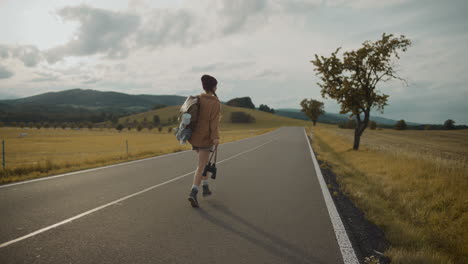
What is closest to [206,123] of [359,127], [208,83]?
[208,83]

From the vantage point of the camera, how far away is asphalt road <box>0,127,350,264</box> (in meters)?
2.94

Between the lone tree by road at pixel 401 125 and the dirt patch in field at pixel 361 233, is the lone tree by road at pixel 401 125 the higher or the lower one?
the higher one

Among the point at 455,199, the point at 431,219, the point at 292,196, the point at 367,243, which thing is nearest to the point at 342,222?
the point at 367,243

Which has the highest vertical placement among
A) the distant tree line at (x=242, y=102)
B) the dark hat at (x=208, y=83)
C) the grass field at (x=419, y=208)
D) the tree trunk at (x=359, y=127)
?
the distant tree line at (x=242, y=102)

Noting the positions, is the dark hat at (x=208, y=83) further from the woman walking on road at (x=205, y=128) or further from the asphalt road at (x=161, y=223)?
the asphalt road at (x=161, y=223)

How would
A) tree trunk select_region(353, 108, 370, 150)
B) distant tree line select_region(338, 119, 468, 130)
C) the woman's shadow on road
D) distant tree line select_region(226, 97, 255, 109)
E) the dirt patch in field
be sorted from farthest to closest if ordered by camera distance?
distant tree line select_region(226, 97, 255, 109) → distant tree line select_region(338, 119, 468, 130) → tree trunk select_region(353, 108, 370, 150) → the dirt patch in field → the woman's shadow on road

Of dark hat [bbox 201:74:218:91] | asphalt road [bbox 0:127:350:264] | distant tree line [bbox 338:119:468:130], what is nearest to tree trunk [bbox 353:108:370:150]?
distant tree line [bbox 338:119:468:130]

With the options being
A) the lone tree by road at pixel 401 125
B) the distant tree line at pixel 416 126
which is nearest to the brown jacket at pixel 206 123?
the distant tree line at pixel 416 126

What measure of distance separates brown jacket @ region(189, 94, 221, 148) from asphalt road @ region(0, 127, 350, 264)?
128cm

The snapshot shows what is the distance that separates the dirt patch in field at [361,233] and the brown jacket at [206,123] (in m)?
2.81

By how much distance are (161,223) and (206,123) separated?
2.00 meters

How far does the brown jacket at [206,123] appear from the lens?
4.92 m

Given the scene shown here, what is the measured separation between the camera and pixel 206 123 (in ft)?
16.3

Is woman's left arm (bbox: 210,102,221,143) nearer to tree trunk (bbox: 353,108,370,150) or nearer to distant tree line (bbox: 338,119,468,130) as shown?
tree trunk (bbox: 353,108,370,150)
